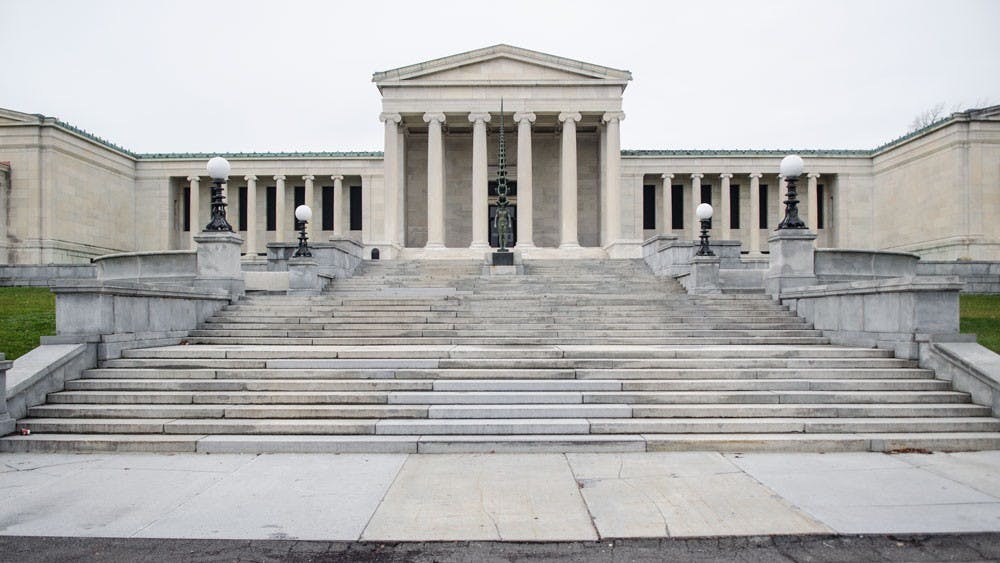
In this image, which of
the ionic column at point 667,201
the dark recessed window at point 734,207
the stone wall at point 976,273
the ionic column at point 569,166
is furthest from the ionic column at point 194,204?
the stone wall at point 976,273

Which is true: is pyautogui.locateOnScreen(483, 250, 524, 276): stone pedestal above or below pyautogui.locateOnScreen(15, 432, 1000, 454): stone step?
above

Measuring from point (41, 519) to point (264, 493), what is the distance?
2030mm

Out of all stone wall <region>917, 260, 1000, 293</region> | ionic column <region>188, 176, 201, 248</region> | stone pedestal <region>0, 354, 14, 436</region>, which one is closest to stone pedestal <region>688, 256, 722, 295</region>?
stone wall <region>917, 260, 1000, 293</region>

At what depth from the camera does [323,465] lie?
8461 mm

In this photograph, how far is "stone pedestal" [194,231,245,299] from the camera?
59.3 feet

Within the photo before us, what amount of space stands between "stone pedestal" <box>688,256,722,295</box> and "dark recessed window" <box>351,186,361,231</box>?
122 feet

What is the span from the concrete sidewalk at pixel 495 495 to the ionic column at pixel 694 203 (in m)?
42.6

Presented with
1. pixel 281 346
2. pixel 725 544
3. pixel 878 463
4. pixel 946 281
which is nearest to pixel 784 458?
pixel 878 463

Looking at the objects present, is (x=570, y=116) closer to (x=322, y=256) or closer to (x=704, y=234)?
(x=704, y=234)

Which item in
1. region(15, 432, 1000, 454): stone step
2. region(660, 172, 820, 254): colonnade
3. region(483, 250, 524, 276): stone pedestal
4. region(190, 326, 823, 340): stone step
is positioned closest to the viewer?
region(15, 432, 1000, 454): stone step

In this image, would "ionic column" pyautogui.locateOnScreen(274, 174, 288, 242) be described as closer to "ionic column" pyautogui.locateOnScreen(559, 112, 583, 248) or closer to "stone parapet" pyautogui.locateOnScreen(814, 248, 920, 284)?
"ionic column" pyautogui.locateOnScreen(559, 112, 583, 248)

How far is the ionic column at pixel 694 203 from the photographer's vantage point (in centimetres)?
4984

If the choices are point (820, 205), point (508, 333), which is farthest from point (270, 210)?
point (820, 205)

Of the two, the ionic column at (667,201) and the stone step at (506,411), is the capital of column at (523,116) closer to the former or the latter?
the ionic column at (667,201)
